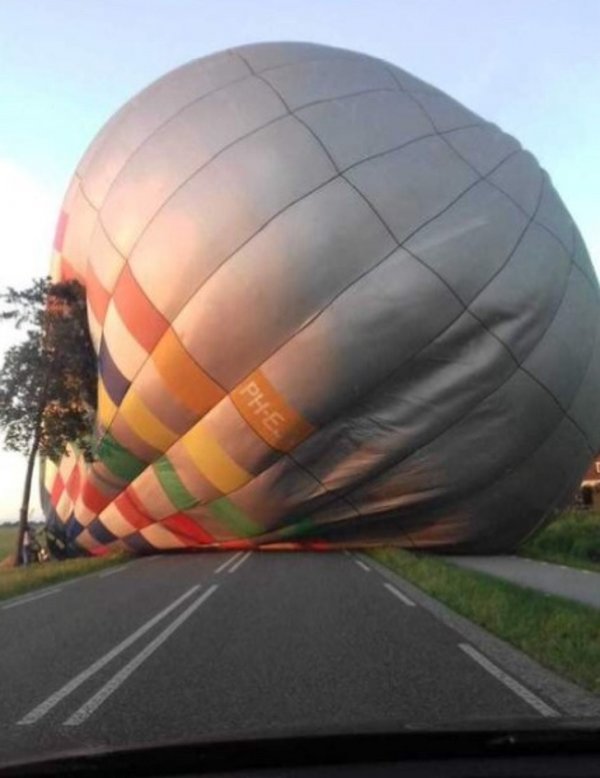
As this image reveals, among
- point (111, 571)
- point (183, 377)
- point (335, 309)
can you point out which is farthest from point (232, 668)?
point (111, 571)

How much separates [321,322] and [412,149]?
3.87 metres

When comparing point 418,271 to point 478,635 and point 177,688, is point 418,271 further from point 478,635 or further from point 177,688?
point 177,688

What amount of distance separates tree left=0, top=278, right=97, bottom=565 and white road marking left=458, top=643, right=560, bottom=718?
15653 millimetres

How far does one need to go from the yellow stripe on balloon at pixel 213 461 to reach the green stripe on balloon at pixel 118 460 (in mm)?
1870

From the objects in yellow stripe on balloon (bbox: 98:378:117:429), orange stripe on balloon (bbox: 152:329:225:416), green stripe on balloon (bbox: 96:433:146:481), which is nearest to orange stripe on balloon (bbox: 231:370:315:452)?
orange stripe on balloon (bbox: 152:329:225:416)

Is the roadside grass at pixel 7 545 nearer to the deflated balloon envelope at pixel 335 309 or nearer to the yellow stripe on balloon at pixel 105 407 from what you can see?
the yellow stripe on balloon at pixel 105 407

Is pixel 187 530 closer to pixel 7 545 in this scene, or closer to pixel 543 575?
pixel 543 575

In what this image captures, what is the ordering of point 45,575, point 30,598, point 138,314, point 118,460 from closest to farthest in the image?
point 30,598 → point 138,314 → point 45,575 → point 118,460

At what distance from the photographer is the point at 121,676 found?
7.11m

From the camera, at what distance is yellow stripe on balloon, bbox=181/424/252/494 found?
17.8m

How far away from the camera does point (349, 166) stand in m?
16.9

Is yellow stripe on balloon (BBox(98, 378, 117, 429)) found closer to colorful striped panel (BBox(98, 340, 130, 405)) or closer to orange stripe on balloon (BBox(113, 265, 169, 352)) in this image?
colorful striped panel (BBox(98, 340, 130, 405))

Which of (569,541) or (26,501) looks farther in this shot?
(569,541)

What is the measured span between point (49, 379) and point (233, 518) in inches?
284
